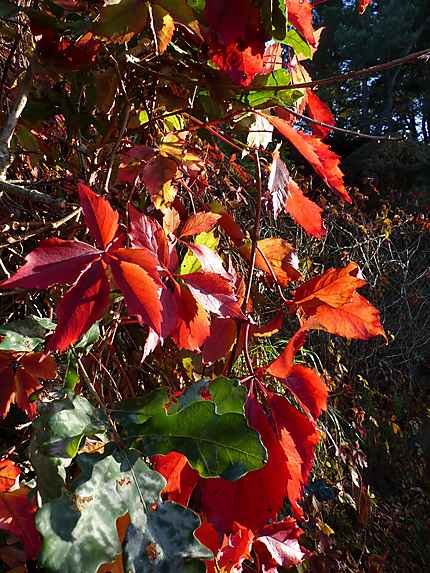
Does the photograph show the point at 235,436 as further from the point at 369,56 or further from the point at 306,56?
the point at 369,56

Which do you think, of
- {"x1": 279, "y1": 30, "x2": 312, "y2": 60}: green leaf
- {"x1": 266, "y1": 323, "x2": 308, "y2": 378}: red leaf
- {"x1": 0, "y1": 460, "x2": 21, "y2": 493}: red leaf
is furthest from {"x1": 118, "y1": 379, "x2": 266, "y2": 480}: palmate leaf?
{"x1": 279, "y1": 30, "x2": 312, "y2": 60}: green leaf

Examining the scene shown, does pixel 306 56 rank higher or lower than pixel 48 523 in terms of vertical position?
higher

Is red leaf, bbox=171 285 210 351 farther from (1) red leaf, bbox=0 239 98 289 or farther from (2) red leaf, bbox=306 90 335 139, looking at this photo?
(2) red leaf, bbox=306 90 335 139

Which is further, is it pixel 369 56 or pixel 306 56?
pixel 369 56

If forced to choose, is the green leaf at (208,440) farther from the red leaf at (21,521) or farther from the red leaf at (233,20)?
the red leaf at (233,20)

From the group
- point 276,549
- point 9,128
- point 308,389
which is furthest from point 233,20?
point 276,549

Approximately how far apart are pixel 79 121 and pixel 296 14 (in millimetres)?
321

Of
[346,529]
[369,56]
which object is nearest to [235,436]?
[346,529]

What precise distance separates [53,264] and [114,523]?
21cm

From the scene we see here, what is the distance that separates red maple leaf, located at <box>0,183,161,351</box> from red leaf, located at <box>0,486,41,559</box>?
20 cm

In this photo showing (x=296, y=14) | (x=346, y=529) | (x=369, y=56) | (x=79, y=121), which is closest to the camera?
(x=296, y=14)

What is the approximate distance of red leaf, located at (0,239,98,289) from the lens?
0.44 m

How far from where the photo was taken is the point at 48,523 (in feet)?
1.27

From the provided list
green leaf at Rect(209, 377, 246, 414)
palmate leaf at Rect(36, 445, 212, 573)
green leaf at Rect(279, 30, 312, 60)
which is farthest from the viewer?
green leaf at Rect(279, 30, 312, 60)
